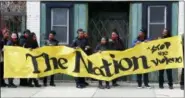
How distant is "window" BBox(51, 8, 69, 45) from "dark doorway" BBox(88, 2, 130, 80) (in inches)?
32.4

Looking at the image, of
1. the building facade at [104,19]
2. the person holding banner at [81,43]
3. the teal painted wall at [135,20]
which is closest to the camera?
the person holding banner at [81,43]

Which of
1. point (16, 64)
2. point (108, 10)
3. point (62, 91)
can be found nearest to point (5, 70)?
point (16, 64)

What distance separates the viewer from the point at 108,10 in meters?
19.8

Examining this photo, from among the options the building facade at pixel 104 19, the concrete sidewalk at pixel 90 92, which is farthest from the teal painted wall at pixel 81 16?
the concrete sidewalk at pixel 90 92

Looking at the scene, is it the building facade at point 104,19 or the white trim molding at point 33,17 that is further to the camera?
the white trim molding at point 33,17

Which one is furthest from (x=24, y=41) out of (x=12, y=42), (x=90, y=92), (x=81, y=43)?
(x=90, y=92)

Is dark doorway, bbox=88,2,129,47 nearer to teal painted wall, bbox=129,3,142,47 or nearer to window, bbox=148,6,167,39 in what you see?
teal painted wall, bbox=129,3,142,47

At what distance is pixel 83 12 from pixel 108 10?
1075mm

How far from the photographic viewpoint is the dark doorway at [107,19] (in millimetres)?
19594

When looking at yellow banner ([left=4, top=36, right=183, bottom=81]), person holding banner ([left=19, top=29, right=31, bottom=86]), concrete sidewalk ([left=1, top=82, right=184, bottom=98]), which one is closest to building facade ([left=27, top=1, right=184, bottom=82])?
person holding banner ([left=19, top=29, right=31, bottom=86])

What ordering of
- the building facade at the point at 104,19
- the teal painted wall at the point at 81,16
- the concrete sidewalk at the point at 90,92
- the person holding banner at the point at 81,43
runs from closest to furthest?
the concrete sidewalk at the point at 90,92
the person holding banner at the point at 81,43
the building facade at the point at 104,19
the teal painted wall at the point at 81,16

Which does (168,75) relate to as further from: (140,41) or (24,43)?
(24,43)

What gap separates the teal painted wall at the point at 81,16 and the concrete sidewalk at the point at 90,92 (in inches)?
91.8

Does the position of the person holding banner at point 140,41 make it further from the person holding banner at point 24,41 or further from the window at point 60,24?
the person holding banner at point 24,41
